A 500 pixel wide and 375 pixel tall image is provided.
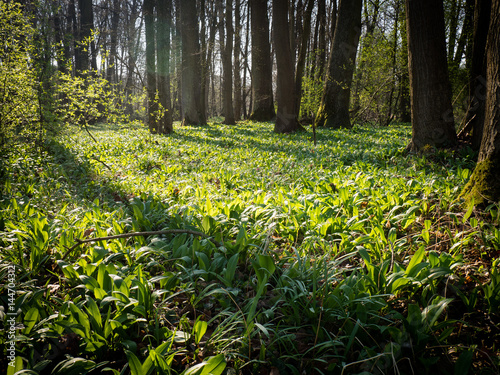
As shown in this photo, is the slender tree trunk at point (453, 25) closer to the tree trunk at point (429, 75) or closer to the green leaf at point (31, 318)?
the tree trunk at point (429, 75)

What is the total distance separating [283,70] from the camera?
10.2 meters

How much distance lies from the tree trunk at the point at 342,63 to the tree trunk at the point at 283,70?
148cm

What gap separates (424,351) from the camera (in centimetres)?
131

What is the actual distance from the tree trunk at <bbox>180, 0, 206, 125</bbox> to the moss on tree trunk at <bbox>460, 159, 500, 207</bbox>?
12.4m

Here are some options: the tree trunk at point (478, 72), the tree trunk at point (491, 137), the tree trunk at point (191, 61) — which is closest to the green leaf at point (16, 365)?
the tree trunk at point (491, 137)

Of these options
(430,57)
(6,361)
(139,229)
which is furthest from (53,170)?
(430,57)

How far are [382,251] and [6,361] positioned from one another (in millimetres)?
2311

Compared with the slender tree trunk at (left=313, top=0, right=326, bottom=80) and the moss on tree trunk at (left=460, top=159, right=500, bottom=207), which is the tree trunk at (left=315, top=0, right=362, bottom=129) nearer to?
the slender tree trunk at (left=313, top=0, right=326, bottom=80)

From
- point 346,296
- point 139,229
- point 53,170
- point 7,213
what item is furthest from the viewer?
point 53,170

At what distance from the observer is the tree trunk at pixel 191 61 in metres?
13.2

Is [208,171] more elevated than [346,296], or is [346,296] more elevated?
[208,171]

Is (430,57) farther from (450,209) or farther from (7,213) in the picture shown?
(7,213)

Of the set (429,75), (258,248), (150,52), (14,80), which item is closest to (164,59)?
(150,52)

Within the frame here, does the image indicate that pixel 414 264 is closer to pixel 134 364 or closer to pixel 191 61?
pixel 134 364
